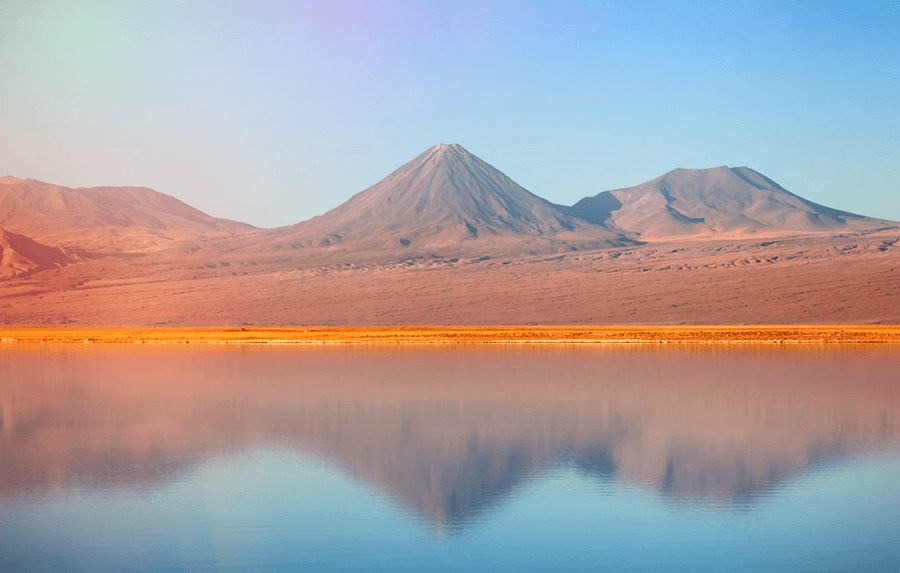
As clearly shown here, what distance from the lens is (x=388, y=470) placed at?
53.3ft

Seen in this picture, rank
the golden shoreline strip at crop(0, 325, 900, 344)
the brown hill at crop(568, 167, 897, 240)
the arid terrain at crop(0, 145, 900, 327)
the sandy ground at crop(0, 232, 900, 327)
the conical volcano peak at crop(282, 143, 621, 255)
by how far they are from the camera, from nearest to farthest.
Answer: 1. the golden shoreline strip at crop(0, 325, 900, 344)
2. the sandy ground at crop(0, 232, 900, 327)
3. the arid terrain at crop(0, 145, 900, 327)
4. the conical volcano peak at crop(282, 143, 621, 255)
5. the brown hill at crop(568, 167, 897, 240)

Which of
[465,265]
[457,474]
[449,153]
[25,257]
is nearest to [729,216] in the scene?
[449,153]

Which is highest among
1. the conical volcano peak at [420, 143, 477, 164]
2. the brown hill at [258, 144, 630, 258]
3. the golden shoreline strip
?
the conical volcano peak at [420, 143, 477, 164]

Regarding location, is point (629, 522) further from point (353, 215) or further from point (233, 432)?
point (353, 215)

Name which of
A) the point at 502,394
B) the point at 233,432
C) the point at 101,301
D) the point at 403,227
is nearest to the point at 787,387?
the point at 502,394

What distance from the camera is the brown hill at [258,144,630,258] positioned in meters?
143

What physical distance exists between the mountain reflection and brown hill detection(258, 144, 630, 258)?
10086 centimetres

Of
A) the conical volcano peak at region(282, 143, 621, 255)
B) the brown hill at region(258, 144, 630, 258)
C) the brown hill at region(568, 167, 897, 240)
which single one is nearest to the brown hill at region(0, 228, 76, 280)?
the brown hill at region(258, 144, 630, 258)

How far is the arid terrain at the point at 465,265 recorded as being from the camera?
91.6 metres

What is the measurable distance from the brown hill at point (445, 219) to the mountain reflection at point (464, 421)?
331 feet

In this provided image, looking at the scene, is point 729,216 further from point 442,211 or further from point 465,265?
point 465,265

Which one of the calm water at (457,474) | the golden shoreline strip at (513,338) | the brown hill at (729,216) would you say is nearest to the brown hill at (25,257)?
the golden shoreline strip at (513,338)

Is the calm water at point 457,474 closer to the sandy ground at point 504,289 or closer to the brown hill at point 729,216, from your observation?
the sandy ground at point 504,289

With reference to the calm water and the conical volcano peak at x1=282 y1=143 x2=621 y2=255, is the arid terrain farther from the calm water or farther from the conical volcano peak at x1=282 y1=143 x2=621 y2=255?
the calm water
